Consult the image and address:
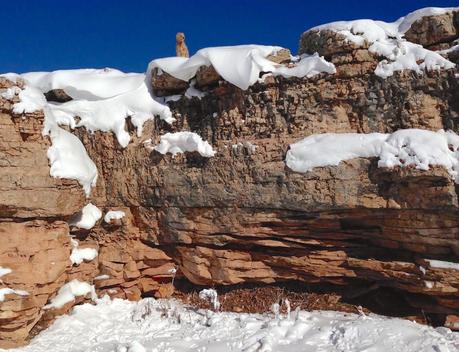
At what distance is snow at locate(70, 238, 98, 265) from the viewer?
8.73 m

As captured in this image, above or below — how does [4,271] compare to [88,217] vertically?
below

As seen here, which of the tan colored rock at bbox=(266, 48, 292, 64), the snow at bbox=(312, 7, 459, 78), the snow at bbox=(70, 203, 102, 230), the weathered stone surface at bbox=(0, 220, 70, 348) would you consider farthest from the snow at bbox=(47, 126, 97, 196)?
the snow at bbox=(312, 7, 459, 78)

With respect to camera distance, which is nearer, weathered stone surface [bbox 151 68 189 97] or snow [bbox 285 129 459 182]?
snow [bbox 285 129 459 182]

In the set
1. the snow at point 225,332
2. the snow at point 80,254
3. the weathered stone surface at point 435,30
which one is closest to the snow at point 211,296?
the snow at point 225,332

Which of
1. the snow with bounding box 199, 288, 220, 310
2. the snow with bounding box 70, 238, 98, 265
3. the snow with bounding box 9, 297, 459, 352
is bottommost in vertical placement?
the snow with bounding box 9, 297, 459, 352

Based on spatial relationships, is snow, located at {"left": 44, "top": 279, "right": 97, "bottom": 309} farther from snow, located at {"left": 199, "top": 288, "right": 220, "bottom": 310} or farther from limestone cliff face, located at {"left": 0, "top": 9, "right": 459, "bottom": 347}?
snow, located at {"left": 199, "top": 288, "right": 220, "bottom": 310}

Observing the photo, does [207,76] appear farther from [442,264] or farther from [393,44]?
[442,264]

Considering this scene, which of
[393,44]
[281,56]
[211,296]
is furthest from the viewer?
[281,56]

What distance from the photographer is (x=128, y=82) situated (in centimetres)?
1047

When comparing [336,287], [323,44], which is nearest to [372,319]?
[336,287]

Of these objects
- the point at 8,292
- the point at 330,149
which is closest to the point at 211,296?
the point at 8,292

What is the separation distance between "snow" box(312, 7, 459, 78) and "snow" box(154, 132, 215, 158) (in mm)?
3401

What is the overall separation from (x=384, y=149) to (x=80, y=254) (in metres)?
6.58

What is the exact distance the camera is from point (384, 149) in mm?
7230
